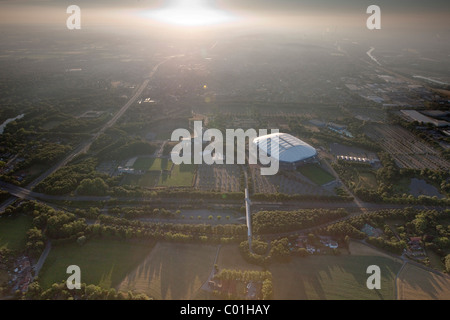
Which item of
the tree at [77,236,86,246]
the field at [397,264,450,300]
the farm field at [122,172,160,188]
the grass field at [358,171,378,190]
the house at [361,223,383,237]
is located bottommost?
the field at [397,264,450,300]

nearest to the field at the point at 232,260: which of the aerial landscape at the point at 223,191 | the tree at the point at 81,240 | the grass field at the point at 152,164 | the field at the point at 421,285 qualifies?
the aerial landscape at the point at 223,191

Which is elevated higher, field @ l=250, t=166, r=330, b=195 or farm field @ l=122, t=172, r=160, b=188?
farm field @ l=122, t=172, r=160, b=188

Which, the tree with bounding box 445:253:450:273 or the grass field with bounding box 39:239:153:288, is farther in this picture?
the tree with bounding box 445:253:450:273

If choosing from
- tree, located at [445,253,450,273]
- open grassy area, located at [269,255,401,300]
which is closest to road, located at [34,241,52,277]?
open grassy area, located at [269,255,401,300]

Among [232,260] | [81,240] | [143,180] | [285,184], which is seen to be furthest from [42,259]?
[285,184]

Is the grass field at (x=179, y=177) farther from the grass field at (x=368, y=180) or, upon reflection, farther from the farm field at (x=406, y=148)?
the farm field at (x=406, y=148)

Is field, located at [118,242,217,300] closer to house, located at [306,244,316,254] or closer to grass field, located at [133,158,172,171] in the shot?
house, located at [306,244,316,254]
